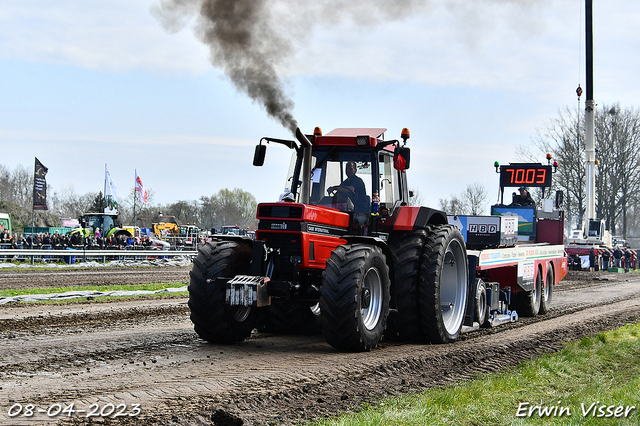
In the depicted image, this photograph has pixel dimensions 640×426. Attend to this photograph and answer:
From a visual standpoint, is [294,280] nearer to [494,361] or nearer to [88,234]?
[494,361]

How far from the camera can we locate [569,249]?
33562mm

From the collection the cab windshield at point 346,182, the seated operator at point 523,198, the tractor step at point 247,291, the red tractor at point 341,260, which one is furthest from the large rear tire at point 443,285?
the seated operator at point 523,198

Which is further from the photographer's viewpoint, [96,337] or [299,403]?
[96,337]

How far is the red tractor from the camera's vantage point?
7.97 metres

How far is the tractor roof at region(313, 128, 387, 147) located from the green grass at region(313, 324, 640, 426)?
370 cm

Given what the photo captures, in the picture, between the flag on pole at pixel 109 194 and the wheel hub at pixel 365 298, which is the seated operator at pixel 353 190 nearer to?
the wheel hub at pixel 365 298

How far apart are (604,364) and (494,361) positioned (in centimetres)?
133

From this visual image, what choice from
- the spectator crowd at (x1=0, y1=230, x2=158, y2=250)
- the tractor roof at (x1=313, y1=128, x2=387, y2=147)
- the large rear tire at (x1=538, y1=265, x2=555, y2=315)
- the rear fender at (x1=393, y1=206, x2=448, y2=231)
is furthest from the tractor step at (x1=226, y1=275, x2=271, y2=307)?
the spectator crowd at (x1=0, y1=230, x2=158, y2=250)

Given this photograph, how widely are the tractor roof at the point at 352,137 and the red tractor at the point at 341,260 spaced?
0.6 inches

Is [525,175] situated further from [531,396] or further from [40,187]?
[40,187]

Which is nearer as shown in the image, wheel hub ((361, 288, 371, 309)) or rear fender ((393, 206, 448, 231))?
wheel hub ((361, 288, 371, 309))

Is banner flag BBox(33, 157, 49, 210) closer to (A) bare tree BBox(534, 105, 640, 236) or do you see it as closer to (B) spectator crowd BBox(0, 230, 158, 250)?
(B) spectator crowd BBox(0, 230, 158, 250)

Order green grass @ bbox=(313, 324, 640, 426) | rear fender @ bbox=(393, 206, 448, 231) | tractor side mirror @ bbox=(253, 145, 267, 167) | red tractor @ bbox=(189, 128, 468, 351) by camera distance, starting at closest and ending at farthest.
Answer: green grass @ bbox=(313, 324, 640, 426)
red tractor @ bbox=(189, 128, 468, 351)
tractor side mirror @ bbox=(253, 145, 267, 167)
rear fender @ bbox=(393, 206, 448, 231)

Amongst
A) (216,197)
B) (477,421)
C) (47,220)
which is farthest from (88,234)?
(216,197)
